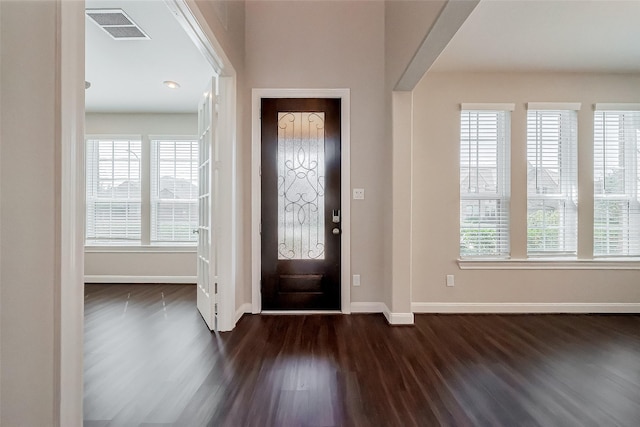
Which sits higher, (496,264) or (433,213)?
(433,213)

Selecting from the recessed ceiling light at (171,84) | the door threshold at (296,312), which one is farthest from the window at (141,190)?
the door threshold at (296,312)

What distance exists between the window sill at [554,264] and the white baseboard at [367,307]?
101cm

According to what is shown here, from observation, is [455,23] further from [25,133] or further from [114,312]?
[114,312]

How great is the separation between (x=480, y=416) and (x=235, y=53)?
3.39 meters

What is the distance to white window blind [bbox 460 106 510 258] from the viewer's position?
3332 millimetres

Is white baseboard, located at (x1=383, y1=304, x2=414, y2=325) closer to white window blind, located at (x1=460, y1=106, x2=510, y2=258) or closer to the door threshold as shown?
the door threshold

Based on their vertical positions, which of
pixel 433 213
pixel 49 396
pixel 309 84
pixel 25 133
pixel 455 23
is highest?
pixel 309 84

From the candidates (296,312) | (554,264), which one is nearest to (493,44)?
(554,264)

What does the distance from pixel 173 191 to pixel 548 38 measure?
16.9ft

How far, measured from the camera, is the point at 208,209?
292 centimetres

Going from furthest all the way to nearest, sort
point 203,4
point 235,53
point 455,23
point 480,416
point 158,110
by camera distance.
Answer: point 158,110, point 235,53, point 203,4, point 455,23, point 480,416

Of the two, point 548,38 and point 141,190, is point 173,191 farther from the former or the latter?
point 548,38

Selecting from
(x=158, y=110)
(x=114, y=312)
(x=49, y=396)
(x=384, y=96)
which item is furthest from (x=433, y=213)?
(x=158, y=110)

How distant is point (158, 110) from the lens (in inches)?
185
